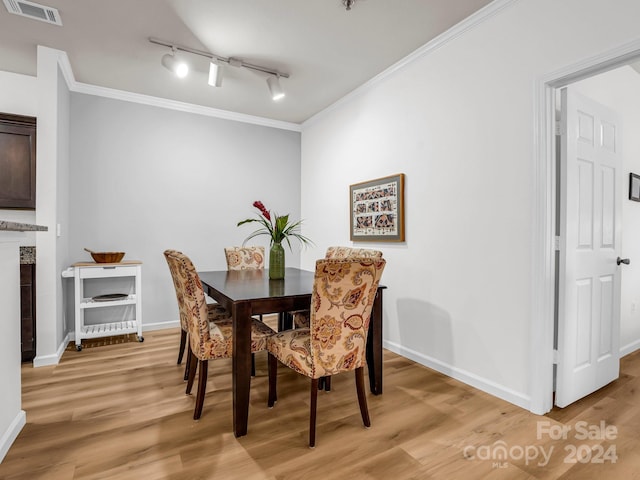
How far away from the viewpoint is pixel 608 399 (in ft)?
7.34

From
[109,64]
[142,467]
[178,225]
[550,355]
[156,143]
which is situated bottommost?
[142,467]

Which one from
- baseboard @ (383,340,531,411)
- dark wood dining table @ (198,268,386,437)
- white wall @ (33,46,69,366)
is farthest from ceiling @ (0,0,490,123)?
baseboard @ (383,340,531,411)

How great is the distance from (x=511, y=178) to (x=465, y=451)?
1.60 m

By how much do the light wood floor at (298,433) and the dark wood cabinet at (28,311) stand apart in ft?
1.02

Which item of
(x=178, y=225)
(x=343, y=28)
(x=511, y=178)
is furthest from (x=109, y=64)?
(x=511, y=178)

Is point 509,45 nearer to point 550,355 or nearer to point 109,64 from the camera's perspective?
point 550,355

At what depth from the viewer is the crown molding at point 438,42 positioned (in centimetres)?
225

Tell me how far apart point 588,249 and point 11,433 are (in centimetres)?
343

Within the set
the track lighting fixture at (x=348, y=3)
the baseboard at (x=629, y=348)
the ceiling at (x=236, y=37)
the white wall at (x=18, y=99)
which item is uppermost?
the ceiling at (x=236, y=37)

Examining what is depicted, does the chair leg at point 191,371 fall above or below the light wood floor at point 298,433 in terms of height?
above

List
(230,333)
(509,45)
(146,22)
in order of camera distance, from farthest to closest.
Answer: (146,22) < (509,45) < (230,333)

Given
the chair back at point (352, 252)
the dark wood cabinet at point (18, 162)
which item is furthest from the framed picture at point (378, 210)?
the dark wood cabinet at point (18, 162)

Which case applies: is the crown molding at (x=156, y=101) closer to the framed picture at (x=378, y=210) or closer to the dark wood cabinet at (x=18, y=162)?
the dark wood cabinet at (x=18, y=162)

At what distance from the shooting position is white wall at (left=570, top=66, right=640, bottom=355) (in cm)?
277
